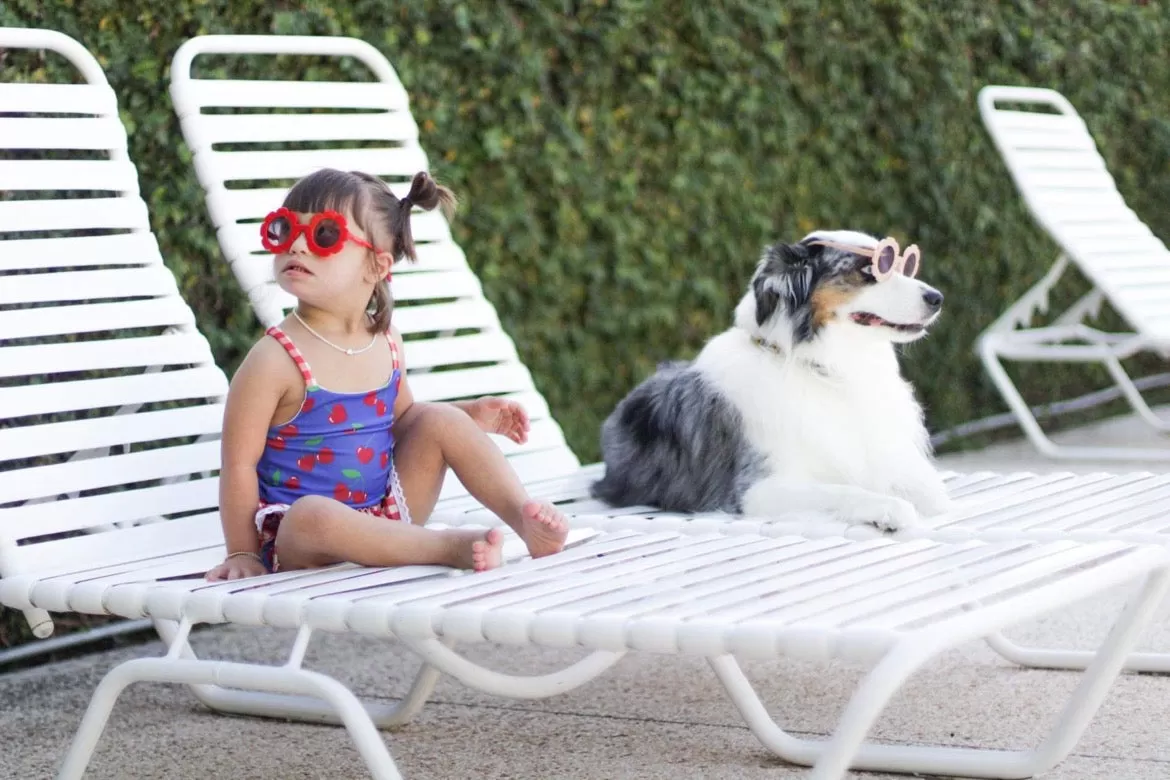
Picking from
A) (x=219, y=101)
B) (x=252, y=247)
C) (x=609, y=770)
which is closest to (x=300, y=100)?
(x=219, y=101)

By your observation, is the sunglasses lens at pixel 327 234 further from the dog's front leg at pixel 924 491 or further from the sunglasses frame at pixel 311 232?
the dog's front leg at pixel 924 491

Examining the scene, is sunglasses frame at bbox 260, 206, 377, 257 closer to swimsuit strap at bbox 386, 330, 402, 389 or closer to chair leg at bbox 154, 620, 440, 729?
swimsuit strap at bbox 386, 330, 402, 389

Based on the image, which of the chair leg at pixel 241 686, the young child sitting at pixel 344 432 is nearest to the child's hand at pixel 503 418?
the young child sitting at pixel 344 432

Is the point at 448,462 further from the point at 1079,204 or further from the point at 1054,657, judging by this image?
the point at 1079,204

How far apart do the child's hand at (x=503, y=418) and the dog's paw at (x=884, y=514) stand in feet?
2.19

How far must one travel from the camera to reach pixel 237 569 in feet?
9.57

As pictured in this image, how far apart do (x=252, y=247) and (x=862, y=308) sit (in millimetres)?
1435

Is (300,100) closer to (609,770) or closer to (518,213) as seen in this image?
(518,213)

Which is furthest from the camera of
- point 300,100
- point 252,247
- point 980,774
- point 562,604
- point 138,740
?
point 300,100

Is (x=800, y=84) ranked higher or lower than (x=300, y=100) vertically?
lower

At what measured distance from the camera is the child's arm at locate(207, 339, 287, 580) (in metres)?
2.98

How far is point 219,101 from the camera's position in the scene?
4.20 meters

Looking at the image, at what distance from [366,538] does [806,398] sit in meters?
1.19

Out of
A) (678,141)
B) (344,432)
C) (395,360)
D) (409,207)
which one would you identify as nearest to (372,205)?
(409,207)
